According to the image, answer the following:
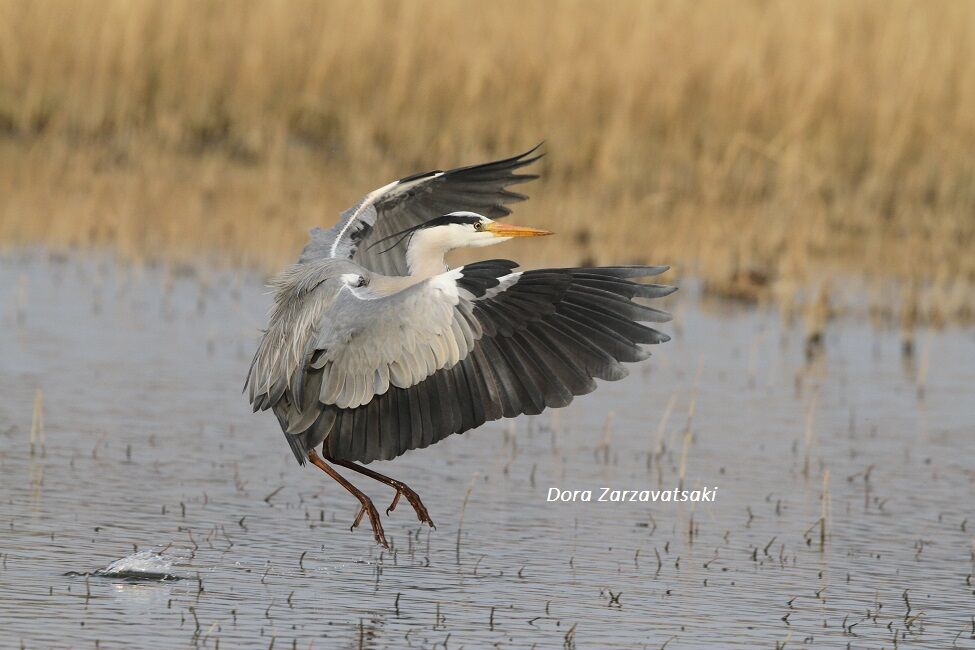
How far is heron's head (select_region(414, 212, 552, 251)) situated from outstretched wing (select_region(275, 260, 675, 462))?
3.41 feet

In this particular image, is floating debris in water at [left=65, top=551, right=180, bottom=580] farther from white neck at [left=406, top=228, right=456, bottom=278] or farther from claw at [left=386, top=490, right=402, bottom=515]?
white neck at [left=406, top=228, right=456, bottom=278]

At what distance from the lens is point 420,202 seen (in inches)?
281

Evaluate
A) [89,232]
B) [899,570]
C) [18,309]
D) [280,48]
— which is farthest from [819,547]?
[280,48]

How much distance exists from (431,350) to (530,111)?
28.0 ft

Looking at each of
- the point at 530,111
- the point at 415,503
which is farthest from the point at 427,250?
the point at 530,111

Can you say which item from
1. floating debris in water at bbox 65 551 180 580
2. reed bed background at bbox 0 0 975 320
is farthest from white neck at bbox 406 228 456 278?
reed bed background at bbox 0 0 975 320

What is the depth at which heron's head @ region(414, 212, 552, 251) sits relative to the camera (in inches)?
259

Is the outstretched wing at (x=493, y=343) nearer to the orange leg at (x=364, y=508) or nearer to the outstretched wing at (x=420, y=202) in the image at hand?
the orange leg at (x=364, y=508)

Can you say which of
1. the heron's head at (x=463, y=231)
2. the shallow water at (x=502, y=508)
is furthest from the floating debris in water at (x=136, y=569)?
the heron's head at (x=463, y=231)

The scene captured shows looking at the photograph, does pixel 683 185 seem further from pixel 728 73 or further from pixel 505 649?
pixel 505 649

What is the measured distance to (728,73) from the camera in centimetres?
1363

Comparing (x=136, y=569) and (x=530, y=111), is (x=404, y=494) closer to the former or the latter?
(x=136, y=569)

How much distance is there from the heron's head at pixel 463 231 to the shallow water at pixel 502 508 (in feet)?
2.98

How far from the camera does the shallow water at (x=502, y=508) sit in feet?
16.3
